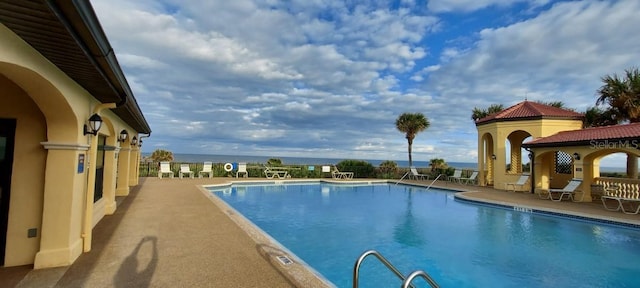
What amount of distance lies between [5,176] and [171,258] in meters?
2.35

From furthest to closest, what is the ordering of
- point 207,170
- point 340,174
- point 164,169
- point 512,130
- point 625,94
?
1. point 340,174
2. point 207,170
3. point 164,169
4. point 512,130
5. point 625,94

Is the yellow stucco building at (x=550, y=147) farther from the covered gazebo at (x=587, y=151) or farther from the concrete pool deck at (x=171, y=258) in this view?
the concrete pool deck at (x=171, y=258)

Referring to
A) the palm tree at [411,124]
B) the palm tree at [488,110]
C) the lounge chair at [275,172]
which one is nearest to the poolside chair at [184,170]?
the lounge chair at [275,172]

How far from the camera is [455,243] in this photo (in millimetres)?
7543

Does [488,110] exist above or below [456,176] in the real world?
above

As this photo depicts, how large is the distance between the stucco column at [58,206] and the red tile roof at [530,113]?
1833 centimetres

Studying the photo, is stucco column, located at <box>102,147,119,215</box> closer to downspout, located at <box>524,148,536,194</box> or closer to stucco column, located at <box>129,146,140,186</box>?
stucco column, located at <box>129,146,140,186</box>

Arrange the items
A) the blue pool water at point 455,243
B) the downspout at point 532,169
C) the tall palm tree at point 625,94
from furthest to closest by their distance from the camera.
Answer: the downspout at point 532,169
the tall palm tree at point 625,94
the blue pool water at point 455,243

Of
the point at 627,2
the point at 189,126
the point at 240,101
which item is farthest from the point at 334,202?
the point at 189,126

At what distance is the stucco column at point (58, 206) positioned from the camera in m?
4.21

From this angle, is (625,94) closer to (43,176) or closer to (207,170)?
(43,176)

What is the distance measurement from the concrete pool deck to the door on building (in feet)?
1.49

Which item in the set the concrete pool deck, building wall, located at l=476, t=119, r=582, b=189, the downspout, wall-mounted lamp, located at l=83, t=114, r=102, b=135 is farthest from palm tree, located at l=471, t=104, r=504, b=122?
wall-mounted lamp, located at l=83, t=114, r=102, b=135

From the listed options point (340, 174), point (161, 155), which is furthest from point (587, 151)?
point (161, 155)
